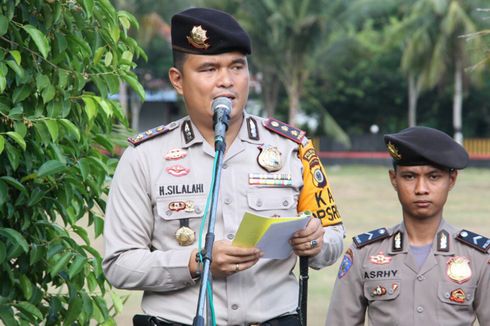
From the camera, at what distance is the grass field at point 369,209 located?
8.56 metres

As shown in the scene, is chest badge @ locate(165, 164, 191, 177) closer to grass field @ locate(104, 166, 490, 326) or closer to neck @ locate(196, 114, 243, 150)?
neck @ locate(196, 114, 243, 150)

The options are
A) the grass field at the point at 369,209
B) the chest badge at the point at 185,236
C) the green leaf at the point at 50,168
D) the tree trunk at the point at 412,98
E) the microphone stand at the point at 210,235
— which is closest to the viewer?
the microphone stand at the point at 210,235

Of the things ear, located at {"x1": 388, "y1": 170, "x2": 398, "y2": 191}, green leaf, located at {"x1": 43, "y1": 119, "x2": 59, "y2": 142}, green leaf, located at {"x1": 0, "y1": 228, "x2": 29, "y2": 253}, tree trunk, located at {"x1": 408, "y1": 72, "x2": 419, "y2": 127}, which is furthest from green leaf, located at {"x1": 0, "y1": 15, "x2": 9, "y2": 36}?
tree trunk, located at {"x1": 408, "y1": 72, "x2": 419, "y2": 127}

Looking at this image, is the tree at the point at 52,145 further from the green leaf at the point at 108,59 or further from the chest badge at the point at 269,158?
the chest badge at the point at 269,158

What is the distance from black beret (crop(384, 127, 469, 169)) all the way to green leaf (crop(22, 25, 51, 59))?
3.83 ft

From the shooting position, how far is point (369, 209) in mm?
17734

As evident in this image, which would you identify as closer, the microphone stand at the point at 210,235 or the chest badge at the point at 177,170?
the microphone stand at the point at 210,235

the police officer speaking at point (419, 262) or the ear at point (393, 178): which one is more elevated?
the ear at point (393, 178)

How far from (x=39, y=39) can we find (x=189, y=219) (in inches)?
36.0

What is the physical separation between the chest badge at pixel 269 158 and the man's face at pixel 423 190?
0.64 m

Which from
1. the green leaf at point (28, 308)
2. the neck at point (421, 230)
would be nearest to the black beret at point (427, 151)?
the neck at point (421, 230)

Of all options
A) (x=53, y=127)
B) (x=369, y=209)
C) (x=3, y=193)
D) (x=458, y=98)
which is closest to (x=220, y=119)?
(x=53, y=127)

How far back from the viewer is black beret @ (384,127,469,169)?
3.18m

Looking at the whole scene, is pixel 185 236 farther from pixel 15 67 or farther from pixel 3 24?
pixel 3 24
